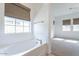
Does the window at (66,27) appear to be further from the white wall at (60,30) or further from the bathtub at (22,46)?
the bathtub at (22,46)

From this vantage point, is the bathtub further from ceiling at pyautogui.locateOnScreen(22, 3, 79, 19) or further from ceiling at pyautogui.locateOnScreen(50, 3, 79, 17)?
ceiling at pyautogui.locateOnScreen(50, 3, 79, 17)

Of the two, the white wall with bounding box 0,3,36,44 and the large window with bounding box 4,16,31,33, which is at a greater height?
the large window with bounding box 4,16,31,33

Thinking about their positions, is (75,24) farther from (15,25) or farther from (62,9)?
(15,25)

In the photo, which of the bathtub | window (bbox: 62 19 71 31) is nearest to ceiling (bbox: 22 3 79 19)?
window (bbox: 62 19 71 31)

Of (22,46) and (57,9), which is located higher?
(57,9)

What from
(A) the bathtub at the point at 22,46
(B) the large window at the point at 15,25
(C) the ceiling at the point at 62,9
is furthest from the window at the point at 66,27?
(B) the large window at the point at 15,25

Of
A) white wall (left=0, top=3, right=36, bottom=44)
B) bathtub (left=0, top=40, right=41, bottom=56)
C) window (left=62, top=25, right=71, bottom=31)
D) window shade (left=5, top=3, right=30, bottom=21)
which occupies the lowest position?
bathtub (left=0, top=40, right=41, bottom=56)

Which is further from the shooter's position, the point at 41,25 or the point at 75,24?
the point at 41,25

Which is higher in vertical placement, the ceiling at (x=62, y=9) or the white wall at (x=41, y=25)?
the ceiling at (x=62, y=9)

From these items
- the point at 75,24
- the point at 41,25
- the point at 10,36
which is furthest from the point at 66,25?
the point at 10,36

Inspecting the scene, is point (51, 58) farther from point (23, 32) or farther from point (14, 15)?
point (14, 15)

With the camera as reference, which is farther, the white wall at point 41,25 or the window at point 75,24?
the white wall at point 41,25

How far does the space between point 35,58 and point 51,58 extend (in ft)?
0.71

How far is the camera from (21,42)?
72.9 inches
